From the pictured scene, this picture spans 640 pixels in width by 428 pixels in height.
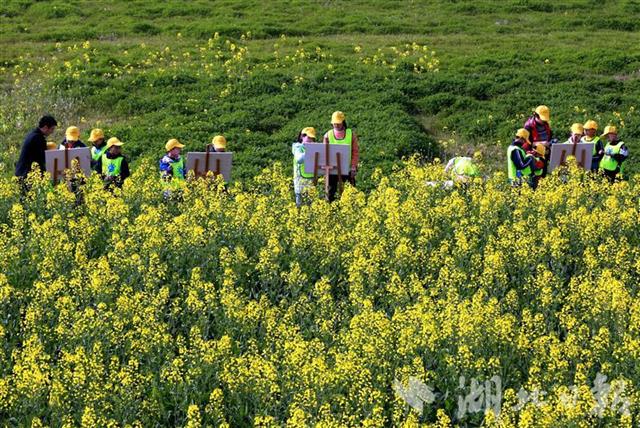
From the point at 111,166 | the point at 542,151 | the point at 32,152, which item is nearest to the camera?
the point at 32,152

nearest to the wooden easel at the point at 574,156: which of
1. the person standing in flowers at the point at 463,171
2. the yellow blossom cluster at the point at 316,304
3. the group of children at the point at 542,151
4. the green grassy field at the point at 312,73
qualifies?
the group of children at the point at 542,151

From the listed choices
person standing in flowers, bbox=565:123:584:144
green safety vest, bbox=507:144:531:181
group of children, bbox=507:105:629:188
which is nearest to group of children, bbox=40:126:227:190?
green safety vest, bbox=507:144:531:181

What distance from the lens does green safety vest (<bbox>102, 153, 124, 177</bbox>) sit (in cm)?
2175

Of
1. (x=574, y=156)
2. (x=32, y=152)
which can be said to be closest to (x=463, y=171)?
(x=574, y=156)

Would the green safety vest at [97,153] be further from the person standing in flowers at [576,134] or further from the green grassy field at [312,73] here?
the person standing in flowers at [576,134]

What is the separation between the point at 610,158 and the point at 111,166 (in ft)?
35.5

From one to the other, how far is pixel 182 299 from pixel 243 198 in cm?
427

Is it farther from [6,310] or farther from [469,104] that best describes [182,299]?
[469,104]

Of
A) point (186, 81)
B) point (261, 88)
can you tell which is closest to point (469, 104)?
point (261, 88)

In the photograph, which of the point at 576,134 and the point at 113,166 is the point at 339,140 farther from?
the point at 576,134

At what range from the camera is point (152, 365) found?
14.5 meters

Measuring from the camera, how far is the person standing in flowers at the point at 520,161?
73.6 ft

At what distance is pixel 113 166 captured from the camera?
21797mm

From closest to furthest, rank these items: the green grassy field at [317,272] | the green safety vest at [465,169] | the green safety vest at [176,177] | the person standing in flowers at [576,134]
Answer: the green grassy field at [317,272] → the green safety vest at [176,177] → the green safety vest at [465,169] → the person standing in flowers at [576,134]
